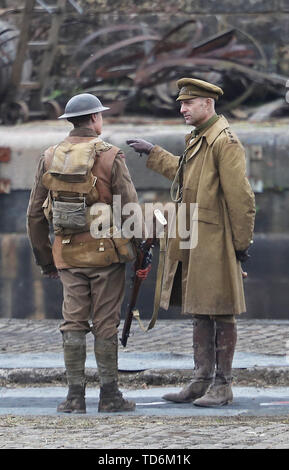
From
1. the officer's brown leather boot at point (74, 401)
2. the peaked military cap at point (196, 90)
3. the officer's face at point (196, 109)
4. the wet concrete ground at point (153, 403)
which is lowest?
the wet concrete ground at point (153, 403)

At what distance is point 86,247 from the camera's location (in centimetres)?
669

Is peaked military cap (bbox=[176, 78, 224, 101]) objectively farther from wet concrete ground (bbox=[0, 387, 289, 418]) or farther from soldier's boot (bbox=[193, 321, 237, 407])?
wet concrete ground (bbox=[0, 387, 289, 418])

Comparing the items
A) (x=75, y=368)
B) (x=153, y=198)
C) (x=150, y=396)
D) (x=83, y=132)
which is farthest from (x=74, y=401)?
(x=153, y=198)

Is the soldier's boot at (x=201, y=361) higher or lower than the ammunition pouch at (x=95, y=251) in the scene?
lower

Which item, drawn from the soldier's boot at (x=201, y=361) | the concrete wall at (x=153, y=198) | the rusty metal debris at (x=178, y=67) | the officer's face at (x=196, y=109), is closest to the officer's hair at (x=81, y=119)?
the officer's face at (x=196, y=109)

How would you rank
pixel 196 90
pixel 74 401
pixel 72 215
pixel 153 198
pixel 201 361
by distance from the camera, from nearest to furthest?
pixel 72 215, pixel 74 401, pixel 196 90, pixel 201 361, pixel 153 198

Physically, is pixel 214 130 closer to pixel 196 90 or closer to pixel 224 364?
pixel 196 90

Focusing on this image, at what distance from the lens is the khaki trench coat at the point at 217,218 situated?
6.75 metres

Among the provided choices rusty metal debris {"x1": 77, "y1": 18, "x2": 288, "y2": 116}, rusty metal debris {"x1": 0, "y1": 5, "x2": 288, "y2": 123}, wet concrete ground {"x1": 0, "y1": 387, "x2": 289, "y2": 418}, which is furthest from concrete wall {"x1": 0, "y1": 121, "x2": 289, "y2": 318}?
wet concrete ground {"x1": 0, "y1": 387, "x2": 289, "y2": 418}

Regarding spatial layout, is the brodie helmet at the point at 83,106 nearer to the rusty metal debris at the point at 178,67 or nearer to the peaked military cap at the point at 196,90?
the peaked military cap at the point at 196,90

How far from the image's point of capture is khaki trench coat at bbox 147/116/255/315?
675 cm

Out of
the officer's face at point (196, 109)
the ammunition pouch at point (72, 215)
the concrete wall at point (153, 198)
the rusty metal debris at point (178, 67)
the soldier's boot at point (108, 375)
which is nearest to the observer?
the ammunition pouch at point (72, 215)

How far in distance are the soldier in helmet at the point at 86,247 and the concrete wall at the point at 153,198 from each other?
3.55m

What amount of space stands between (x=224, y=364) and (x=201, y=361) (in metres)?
0.16
